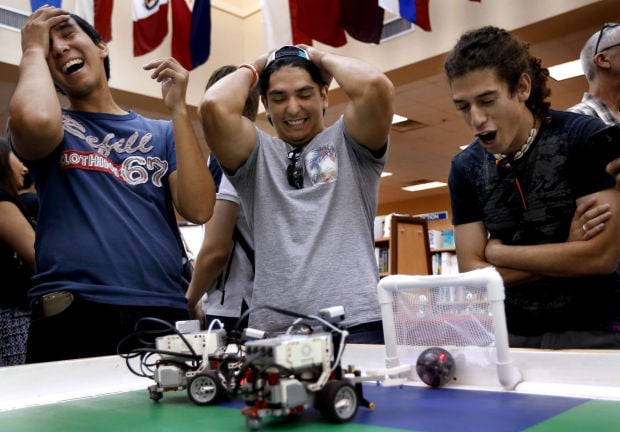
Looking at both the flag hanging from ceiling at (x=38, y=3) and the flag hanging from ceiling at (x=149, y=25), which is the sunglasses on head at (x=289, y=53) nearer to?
the flag hanging from ceiling at (x=38, y=3)

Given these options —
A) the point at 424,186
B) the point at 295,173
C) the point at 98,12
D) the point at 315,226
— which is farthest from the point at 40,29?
the point at 424,186

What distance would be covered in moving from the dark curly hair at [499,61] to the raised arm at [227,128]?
517 millimetres

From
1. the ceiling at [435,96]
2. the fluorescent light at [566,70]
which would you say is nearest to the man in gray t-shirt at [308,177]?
the ceiling at [435,96]

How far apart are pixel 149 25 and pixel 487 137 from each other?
4484 millimetres

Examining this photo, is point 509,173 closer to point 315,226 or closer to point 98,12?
point 315,226

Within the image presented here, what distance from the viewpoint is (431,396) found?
795 mm

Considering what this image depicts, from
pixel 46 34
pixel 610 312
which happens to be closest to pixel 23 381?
pixel 46 34

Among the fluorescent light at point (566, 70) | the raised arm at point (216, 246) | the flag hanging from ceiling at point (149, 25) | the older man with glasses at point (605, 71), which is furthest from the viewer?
the fluorescent light at point (566, 70)

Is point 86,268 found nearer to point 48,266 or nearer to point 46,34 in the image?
point 48,266

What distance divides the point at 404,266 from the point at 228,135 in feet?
12.7

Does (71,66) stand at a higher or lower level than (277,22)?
lower

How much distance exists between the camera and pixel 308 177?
1.28 meters

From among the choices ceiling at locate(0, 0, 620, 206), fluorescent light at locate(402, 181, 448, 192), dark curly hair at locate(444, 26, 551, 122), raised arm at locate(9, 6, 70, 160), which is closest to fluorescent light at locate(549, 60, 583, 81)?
ceiling at locate(0, 0, 620, 206)

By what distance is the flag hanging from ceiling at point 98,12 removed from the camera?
4707 millimetres
